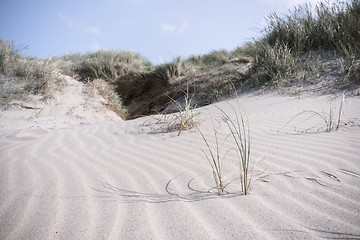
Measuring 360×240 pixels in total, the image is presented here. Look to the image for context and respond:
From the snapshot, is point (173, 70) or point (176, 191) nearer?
point (176, 191)

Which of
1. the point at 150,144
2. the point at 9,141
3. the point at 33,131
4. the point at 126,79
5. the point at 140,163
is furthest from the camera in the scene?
the point at 126,79

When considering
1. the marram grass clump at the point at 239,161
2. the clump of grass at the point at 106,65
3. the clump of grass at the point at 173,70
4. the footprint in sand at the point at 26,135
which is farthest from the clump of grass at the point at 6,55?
the marram grass clump at the point at 239,161

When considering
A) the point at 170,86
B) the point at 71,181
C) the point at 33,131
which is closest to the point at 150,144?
the point at 71,181

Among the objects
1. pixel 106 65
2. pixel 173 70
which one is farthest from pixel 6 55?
pixel 173 70

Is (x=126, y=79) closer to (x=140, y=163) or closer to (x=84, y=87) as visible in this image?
(x=84, y=87)

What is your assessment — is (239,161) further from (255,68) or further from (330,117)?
(255,68)

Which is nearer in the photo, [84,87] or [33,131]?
[33,131]

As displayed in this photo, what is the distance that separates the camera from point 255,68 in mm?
6121

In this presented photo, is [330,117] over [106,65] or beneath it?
beneath

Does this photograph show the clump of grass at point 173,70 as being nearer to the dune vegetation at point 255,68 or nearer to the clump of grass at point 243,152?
the dune vegetation at point 255,68

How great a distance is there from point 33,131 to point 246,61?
21.5ft

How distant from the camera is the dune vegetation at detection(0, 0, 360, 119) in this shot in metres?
4.98

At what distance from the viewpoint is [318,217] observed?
1161mm

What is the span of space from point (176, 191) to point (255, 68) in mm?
5528
